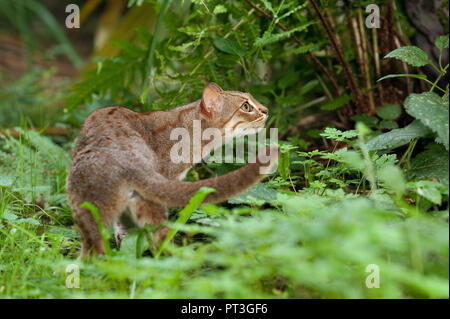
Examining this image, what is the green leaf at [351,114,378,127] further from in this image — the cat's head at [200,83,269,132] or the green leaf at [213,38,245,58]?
the green leaf at [213,38,245,58]

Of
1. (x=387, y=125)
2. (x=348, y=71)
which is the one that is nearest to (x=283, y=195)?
(x=387, y=125)

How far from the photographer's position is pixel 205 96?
2.99 m

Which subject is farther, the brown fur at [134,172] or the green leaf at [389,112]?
the green leaf at [389,112]


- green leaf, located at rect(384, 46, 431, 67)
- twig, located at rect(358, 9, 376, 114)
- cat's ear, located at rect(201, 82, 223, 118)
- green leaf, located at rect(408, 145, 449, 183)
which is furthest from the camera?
twig, located at rect(358, 9, 376, 114)

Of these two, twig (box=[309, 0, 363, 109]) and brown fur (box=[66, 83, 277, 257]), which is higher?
twig (box=[309, 0, 363, 109])

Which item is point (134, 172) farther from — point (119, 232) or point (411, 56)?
point (411, 56)

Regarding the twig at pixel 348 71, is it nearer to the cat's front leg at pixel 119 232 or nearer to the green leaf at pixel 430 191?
the green leaf at pixel 430 191

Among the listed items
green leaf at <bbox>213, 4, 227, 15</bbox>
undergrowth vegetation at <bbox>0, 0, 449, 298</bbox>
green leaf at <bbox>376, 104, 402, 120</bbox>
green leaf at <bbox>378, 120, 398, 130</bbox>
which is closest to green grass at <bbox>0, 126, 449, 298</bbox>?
undergrowth vegetation at <bbox>0, 0, 449, 298</bbox>

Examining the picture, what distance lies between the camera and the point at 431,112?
2.36m

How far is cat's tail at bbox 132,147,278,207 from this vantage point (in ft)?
7.25

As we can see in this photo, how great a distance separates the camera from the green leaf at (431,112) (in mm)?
2221

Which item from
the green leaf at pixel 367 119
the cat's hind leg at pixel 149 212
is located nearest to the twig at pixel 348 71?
the green leaf at pixel 367 119

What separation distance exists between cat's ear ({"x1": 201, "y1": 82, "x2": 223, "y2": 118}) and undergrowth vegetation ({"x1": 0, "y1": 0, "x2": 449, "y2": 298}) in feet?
1.45

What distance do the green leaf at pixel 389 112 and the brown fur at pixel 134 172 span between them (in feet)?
4.00
